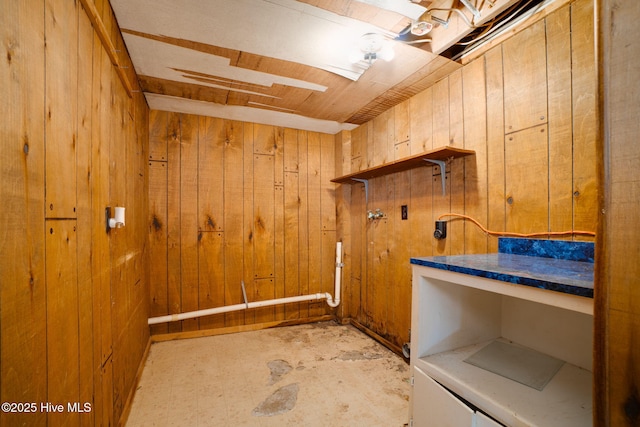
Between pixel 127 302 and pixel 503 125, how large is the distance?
233 centimetres

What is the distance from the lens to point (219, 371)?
197cm

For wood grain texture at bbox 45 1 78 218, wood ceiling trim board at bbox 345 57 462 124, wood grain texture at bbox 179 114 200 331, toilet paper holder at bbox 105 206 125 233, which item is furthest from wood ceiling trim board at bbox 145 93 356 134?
wood grain texture at bbox 45 1 78 218

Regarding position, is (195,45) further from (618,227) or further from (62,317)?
(618,227)

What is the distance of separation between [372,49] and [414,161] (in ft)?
2.42

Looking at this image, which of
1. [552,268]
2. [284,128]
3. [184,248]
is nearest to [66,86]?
[552,268]

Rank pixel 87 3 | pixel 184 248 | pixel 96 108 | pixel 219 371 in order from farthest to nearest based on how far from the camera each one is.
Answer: pixel 184 248
pixel 219 371
pixel 96 108
pixel 87 3

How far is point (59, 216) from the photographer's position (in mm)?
806

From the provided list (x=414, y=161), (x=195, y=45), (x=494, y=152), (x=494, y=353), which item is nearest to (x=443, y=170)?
(x=414, y=161)

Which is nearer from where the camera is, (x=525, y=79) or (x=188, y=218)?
(x=525, y=79)

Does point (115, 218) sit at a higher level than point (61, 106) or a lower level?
lower

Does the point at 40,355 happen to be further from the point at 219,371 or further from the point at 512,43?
the point at 512,43

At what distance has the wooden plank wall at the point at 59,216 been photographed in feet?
1.95

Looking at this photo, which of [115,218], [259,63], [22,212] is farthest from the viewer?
[259,63]

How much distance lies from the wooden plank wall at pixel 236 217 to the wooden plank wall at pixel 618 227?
2536 mm
